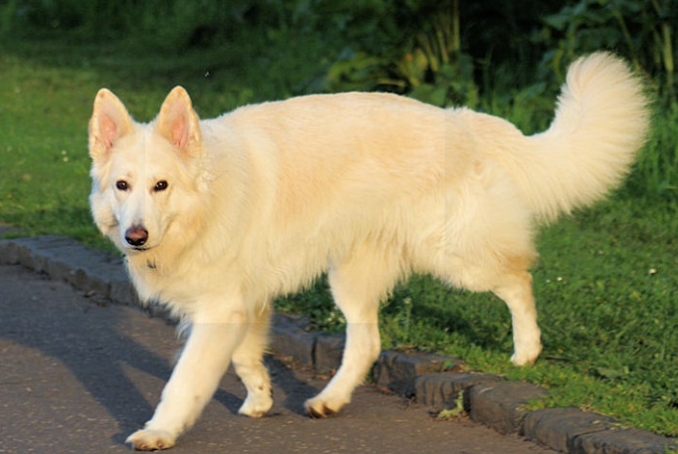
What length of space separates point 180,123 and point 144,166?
26 centimetres

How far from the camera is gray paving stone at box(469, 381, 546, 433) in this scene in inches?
223

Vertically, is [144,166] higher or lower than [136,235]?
higher

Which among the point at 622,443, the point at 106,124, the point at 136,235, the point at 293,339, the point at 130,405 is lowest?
the point at 130,405

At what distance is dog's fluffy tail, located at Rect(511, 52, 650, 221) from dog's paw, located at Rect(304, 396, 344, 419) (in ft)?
4.35

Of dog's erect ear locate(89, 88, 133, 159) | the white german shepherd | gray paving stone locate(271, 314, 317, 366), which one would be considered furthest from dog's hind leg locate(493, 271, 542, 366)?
dog's erect ear locate(89, 88, 133, 159)

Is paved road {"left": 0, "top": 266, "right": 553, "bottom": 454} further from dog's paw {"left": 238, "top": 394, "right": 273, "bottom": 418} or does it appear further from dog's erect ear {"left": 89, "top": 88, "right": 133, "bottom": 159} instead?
dog's erect ear {"left": 89, "top": 88, "right": 133, "bottom": 159}

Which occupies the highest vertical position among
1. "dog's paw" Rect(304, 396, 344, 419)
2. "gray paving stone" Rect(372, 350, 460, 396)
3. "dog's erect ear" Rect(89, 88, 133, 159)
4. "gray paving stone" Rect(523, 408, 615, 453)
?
"dog's erect ear" Rect(89, 88, 133, 159)

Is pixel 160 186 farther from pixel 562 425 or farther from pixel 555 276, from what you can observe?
pixel 555 276

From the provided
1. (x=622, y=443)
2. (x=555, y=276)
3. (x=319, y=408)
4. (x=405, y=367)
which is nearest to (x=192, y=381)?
(x=319, y=408)

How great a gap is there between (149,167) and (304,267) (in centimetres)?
96

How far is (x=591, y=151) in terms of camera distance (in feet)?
20.9

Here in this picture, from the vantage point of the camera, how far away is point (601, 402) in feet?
18.4

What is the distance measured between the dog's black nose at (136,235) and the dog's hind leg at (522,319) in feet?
5.70

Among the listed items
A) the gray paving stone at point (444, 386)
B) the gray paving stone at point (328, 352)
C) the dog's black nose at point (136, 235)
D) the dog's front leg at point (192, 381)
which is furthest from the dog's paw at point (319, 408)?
the dog's black nose at point (136, 235)
